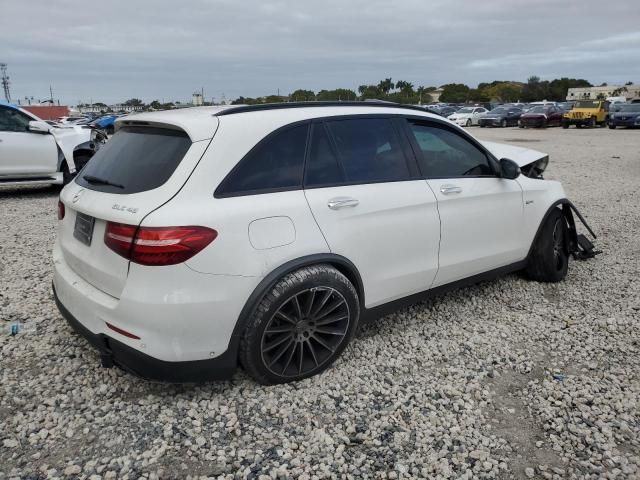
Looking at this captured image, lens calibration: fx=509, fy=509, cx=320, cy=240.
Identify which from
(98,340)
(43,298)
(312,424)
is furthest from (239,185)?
(43,298)

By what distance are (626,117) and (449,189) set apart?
29.9 m

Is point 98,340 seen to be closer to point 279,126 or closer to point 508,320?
point 279,126

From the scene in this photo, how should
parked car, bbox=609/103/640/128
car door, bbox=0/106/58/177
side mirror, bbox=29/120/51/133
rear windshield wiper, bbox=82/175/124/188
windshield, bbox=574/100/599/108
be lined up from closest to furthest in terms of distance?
rear windshield wiper, bbox=82/175/124/188 < car door, bbox=0/106/58/177 < side mirror, bbox=29/120/51/133 < parked car, bbox=609/103/640/128 < windshield, bbox=574/100/599/108

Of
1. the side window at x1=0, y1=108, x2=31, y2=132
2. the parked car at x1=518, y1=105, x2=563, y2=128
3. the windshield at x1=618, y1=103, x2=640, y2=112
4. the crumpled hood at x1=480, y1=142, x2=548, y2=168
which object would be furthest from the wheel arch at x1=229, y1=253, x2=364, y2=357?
the parked car at x1=518, y1=105, x2=563, y2=128

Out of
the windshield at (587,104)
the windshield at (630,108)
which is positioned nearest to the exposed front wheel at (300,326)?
the windshield at (630,108)

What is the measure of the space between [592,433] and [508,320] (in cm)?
139

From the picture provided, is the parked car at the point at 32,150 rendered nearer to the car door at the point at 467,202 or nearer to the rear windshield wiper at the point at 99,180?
the rear windshield wiper at the point at 99,180

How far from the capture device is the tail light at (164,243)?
8.09 feet

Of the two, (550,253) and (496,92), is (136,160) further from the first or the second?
(496,92)

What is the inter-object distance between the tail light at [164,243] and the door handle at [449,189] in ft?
5.90

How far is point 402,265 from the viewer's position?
134 inches

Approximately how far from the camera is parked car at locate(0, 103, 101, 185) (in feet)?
28.9

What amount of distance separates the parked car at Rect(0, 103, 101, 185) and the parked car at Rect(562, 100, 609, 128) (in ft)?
98.0

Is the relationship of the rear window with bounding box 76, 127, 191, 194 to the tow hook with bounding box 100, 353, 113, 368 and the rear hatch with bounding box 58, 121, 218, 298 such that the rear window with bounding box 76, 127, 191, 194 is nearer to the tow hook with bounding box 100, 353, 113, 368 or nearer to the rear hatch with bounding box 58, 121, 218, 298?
the rear hatch with bounding box 58, 121, 218, 298
